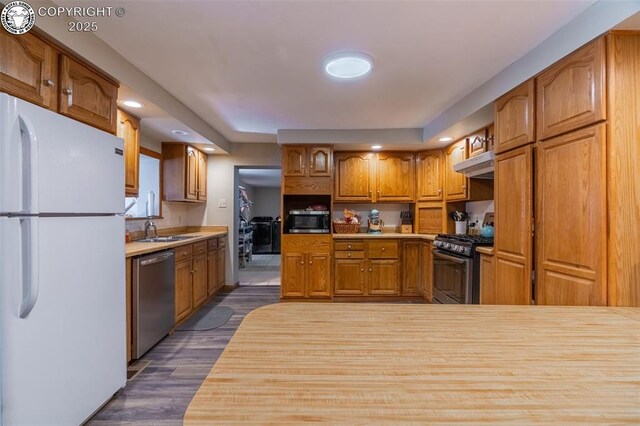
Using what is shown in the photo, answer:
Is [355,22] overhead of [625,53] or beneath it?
overhead

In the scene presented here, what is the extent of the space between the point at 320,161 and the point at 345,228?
3.37 ft

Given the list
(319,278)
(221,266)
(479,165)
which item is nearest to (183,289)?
(221,266)

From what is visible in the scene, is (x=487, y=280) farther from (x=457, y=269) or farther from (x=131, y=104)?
(x=131, y=104)

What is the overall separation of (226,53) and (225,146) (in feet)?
7.90

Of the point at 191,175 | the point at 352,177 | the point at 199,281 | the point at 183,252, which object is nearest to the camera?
the point at 183,252

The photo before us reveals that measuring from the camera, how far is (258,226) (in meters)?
8.51

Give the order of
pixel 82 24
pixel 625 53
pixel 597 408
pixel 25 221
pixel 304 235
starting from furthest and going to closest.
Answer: pixel 304 235 → pixel 82 24 → pixel 625 53 → pixel 25 221 → pixel 597 408

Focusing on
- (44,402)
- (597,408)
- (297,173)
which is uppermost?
(297,173)

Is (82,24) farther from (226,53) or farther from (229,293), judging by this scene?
(229,293)

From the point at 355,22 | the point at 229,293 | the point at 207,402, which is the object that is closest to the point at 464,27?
the point at 355,22

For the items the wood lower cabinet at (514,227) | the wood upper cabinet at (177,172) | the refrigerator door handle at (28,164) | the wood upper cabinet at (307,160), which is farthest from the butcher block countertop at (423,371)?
the wood upper cabinet at (177,172)

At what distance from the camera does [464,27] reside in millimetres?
1691

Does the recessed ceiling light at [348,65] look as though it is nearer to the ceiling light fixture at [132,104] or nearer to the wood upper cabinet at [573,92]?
the wood upper cabinet at [573,92]

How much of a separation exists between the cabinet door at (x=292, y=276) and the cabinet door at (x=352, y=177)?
105cm
